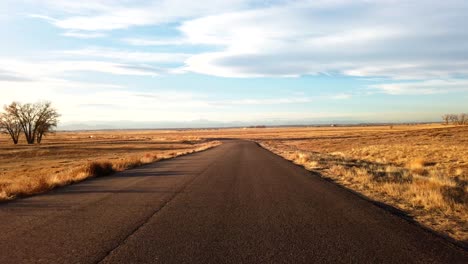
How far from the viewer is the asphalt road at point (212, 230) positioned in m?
5.85

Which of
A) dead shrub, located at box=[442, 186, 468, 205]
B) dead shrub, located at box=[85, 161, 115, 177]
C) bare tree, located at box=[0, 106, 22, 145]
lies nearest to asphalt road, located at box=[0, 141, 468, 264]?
dead shrub, located at box=[442, 186, 468, 205]

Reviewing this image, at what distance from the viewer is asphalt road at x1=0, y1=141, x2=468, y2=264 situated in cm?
585

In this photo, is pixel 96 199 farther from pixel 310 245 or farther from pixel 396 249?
pixel 396 249

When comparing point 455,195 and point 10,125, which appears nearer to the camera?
point 455,195

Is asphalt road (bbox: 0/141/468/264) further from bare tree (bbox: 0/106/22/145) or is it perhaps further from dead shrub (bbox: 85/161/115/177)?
bare tree (bbox: 0/106/22/145)

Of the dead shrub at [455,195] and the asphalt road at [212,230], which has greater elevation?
the asphalt road at [212,230]

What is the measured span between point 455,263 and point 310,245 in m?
1.98

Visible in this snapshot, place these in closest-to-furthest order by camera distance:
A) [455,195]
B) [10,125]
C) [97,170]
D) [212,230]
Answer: [212,230] < [455,195] < [97,170] < [10,125]

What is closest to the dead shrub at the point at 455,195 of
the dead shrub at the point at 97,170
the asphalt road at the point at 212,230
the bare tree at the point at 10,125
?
the asphalt road at the point at 212,230

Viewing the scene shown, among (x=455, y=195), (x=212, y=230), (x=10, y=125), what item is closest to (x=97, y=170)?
(x=212, y=230)

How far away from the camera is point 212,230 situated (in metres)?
7.40

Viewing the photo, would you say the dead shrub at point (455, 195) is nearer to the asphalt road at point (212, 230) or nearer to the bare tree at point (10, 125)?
the asphalt road at point (212, 230)

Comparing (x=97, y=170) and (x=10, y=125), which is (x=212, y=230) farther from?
(x=10, y=125)

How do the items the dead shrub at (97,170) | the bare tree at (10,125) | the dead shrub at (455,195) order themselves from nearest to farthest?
the dead shrub at (455,195) → the dead shrub at (97,170) → the bare tree at (10,125)
